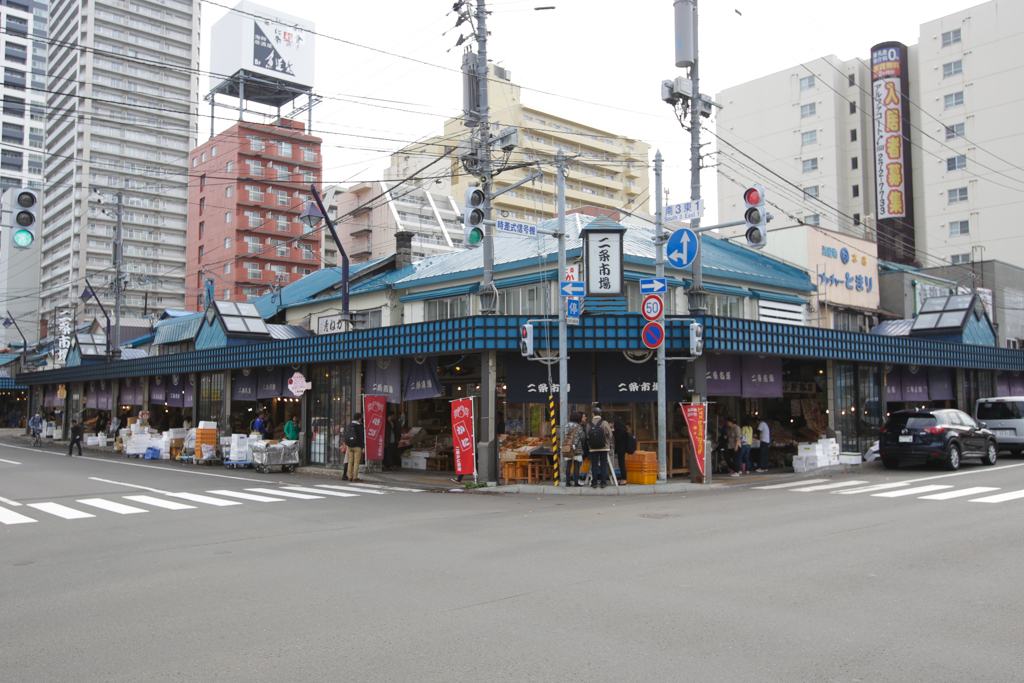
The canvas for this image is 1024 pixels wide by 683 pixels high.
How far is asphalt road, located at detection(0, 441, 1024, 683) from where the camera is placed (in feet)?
A: 18.2

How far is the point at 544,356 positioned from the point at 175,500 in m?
9.38

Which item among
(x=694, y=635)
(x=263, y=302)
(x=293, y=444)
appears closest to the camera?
(x=694, y=635)

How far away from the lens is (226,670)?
5453mm

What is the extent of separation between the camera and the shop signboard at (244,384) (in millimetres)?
28531

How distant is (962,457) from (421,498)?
15460 mm

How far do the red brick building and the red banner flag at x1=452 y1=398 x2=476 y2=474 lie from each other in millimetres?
58481

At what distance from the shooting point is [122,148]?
8694 centimetres

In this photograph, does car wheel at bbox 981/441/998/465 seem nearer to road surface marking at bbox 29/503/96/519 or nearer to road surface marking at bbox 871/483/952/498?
road surface marking at bbox 871/483/952/498

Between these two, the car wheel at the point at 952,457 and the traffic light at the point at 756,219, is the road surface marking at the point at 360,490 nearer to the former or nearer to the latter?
the traffic light at the point at 756,219

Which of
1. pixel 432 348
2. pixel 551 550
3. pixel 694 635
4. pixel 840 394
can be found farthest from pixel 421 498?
pixel 840 394

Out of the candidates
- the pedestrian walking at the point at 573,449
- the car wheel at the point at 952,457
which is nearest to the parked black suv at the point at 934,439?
the car wheel at the point at 952,457

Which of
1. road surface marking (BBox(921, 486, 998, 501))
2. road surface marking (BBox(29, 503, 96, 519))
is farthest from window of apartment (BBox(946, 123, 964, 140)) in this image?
road surface marking (BBox(29, 503, 96, 519))

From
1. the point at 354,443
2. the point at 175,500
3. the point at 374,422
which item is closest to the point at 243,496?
the point at 175,500

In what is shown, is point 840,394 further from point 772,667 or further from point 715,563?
point 772,667
